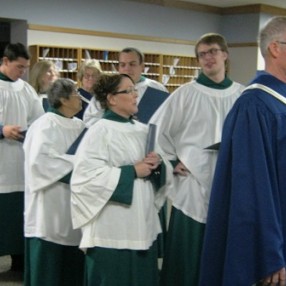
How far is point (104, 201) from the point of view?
7.72 ft

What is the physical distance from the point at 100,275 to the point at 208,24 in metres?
9.01

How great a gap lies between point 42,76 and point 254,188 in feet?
8.83

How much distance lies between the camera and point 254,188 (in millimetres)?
1810

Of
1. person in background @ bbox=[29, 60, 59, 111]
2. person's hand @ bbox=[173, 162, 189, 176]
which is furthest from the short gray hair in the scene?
person in background @ bbox=[29, 60, 59, 111]

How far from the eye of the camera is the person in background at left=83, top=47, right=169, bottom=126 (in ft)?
10.7

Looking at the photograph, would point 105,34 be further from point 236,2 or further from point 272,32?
point 272,32

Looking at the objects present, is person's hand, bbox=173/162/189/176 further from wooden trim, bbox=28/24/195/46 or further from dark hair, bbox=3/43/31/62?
wooden trim, bbox=28/24/195/46

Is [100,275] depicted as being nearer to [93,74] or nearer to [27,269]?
[27,269]

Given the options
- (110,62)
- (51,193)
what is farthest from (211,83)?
(110,62)

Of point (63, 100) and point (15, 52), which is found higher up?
point (15, 52)

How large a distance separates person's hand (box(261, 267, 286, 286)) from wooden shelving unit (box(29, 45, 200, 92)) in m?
6.55

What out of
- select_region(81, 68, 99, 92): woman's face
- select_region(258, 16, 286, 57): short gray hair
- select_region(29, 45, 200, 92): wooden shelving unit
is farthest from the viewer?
select_region(29, 45, 200, 92): wooden shelving unit

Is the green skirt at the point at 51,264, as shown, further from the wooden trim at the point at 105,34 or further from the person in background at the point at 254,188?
the wooden trim at the point at 105,34

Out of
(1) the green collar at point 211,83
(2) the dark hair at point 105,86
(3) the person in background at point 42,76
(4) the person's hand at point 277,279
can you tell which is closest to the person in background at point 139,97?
(1) the green collar at point 211,83
